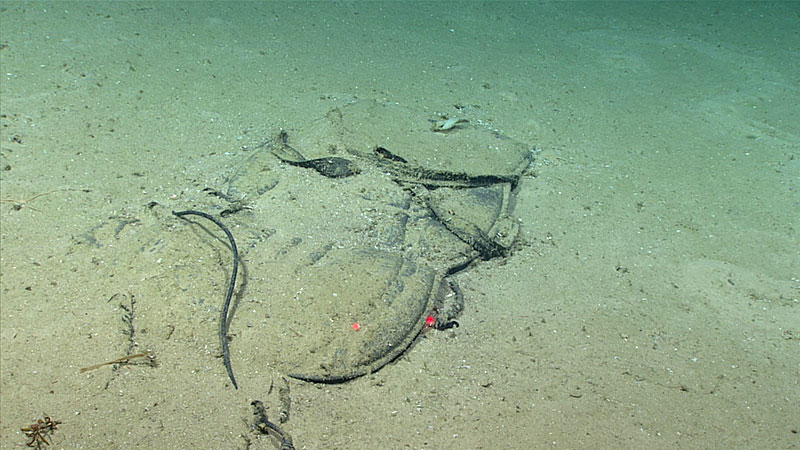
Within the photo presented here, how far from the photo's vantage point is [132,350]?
4.36ft

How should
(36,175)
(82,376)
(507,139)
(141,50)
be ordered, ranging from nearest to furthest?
1. (82,376)
2. (36,175)
3. (507,139)
4. (141,50)

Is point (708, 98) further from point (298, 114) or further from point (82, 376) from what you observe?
point (82, 376)

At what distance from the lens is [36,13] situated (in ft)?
9.04

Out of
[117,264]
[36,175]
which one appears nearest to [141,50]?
[36,175]

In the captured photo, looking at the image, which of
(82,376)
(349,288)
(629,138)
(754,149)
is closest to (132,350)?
(82,376)

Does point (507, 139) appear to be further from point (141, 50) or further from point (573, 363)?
point (141, 50)

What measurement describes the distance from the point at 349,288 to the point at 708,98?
194cm

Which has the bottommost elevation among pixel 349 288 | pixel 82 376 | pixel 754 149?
pixel 82 376

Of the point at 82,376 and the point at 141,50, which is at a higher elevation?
the point at 141,50

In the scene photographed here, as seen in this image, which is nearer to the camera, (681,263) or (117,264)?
(117,264)

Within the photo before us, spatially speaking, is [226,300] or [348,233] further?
[348,233]

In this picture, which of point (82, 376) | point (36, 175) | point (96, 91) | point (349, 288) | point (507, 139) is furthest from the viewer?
point (96, 91)

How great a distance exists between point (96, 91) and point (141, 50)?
0.37 metres

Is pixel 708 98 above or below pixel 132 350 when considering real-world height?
above
